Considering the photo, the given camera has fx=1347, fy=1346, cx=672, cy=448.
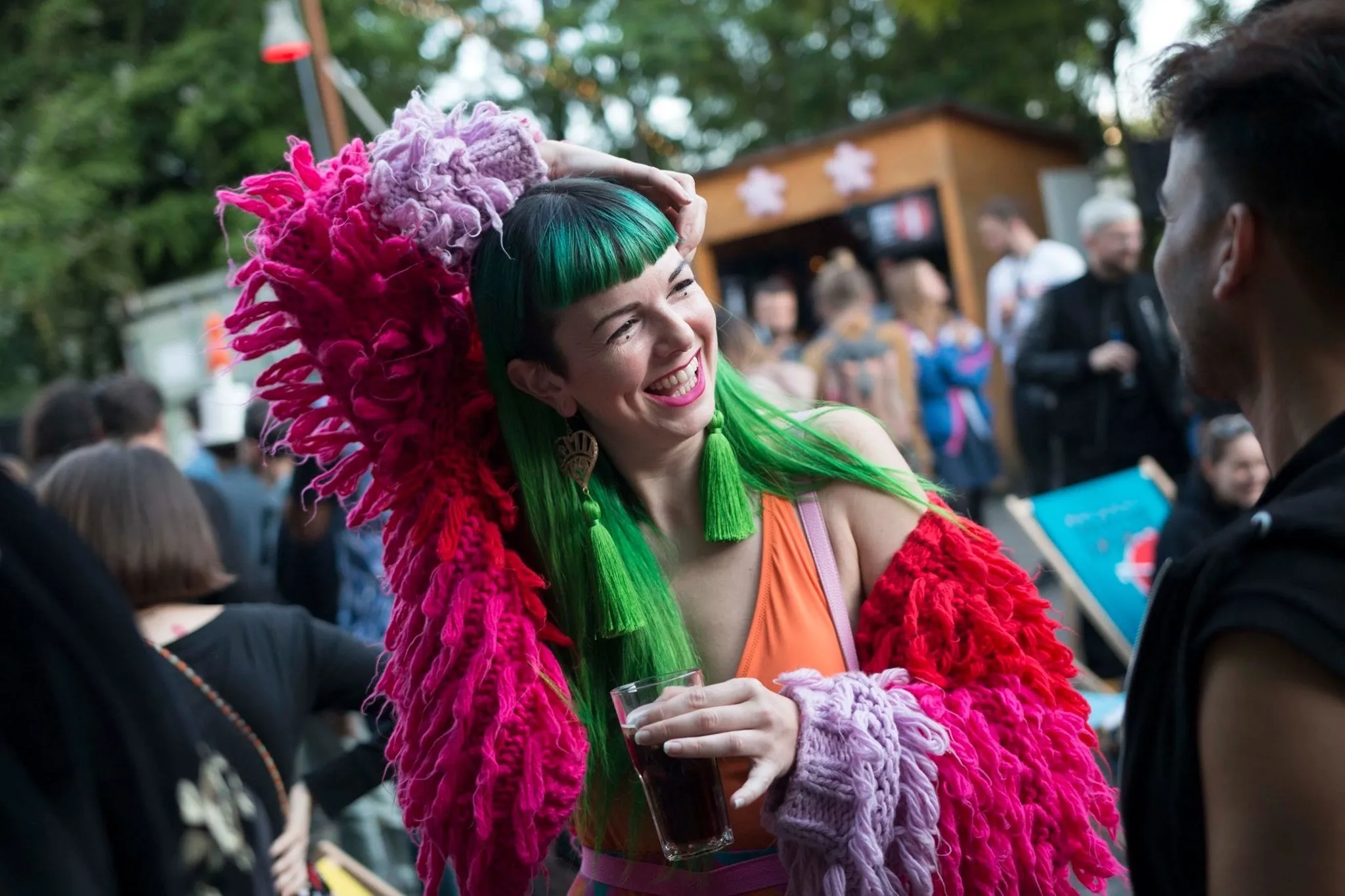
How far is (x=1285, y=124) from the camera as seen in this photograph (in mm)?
1238

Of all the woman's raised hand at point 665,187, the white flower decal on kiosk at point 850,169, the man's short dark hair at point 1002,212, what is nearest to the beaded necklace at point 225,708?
the woman's raised hand at point 665,187

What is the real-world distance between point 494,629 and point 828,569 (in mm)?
519

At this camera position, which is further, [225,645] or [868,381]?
[868,381]

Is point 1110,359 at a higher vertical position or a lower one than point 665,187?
lower

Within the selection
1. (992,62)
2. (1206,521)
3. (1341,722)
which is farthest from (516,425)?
(992,62)

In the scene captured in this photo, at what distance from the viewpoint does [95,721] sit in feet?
3.60

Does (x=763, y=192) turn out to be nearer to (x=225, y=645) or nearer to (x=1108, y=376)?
(x=1108, y=376)

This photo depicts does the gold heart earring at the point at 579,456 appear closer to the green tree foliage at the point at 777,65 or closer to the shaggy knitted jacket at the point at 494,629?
the shaggy knitted jacket at the point at 494,629

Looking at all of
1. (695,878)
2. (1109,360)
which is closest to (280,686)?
(695,878)

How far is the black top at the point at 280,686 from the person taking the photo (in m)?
2.87

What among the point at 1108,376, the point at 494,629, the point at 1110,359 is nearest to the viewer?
the point at 494,629

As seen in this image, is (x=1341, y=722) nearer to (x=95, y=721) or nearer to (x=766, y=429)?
(x=95, y=721)

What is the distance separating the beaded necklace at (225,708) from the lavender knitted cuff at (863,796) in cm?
145

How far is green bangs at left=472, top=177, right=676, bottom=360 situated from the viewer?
2021 mm
